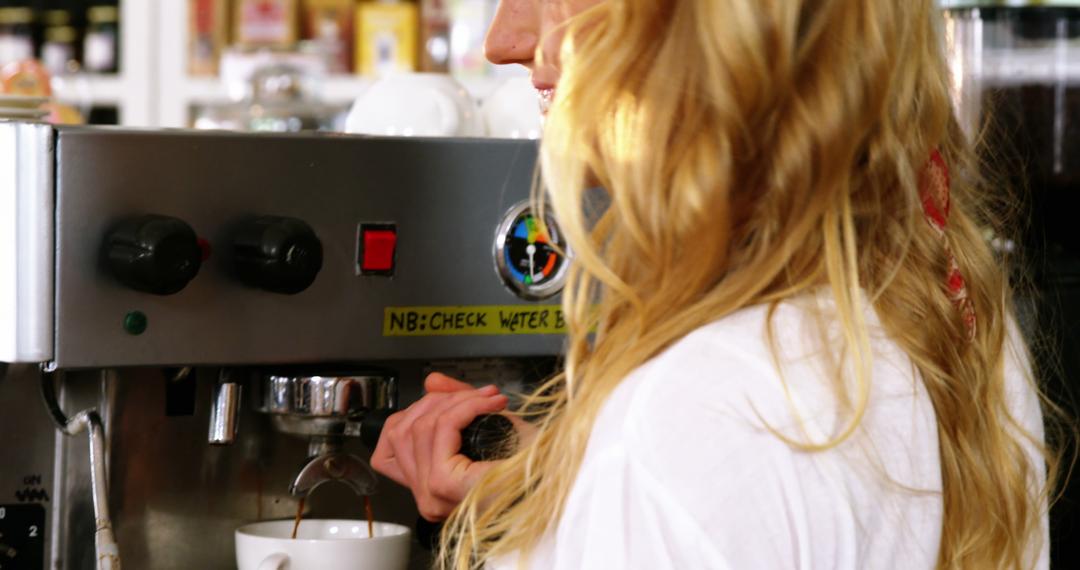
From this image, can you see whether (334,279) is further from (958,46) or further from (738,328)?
(958,46)

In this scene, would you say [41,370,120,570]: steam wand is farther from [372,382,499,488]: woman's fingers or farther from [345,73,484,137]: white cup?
[345,73,484,137]: white cup

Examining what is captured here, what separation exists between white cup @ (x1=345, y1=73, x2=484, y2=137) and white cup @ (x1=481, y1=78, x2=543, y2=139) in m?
0.01

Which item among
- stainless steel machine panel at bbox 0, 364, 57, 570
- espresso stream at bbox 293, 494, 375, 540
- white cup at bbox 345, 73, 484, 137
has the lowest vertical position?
espresso stream at bbox 293, 494, 375, 540

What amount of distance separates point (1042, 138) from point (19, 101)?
983 millimetres

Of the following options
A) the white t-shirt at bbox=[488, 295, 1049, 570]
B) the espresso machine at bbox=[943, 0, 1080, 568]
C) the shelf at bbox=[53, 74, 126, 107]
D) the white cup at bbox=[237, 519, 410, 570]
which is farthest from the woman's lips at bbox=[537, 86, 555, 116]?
the shelf at bbox=[53, 74, 126, 107]

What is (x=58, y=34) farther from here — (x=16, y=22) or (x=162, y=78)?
(x=162, y=78)

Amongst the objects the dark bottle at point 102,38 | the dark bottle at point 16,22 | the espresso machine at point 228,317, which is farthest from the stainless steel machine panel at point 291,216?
the dark bottle at point 16,22

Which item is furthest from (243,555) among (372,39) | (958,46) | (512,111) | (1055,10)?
(372,39)

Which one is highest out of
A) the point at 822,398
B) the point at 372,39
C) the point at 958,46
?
the point at 372,39

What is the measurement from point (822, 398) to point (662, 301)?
82mm

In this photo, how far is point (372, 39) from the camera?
294 centimetres

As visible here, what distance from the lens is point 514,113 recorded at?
3.64ft

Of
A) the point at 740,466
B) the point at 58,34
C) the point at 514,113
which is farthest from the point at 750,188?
the point at 58,34

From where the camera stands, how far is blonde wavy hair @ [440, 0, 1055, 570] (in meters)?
0.63
